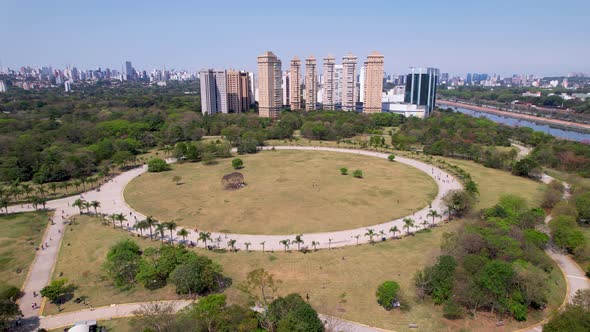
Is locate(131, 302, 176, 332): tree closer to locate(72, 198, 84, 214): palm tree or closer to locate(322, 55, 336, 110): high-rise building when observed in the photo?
locate(72, 198, 84, 214): palm tree

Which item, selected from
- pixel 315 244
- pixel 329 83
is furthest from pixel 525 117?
pixel 315 244

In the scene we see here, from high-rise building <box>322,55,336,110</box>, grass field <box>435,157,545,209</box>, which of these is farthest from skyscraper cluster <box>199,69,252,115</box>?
grass field <box>435,157,545,209</box>

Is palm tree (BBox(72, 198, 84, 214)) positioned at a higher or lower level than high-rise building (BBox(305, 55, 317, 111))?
lower

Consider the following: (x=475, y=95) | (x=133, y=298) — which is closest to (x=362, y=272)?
(x=133, y=298)

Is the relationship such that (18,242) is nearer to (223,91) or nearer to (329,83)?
(223,91)

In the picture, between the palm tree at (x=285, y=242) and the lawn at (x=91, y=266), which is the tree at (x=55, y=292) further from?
the palm tree at (x=285, y=242)

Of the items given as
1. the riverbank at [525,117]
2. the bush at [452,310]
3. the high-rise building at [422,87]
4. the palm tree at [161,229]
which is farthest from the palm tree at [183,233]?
the riverbank at [525,117]
